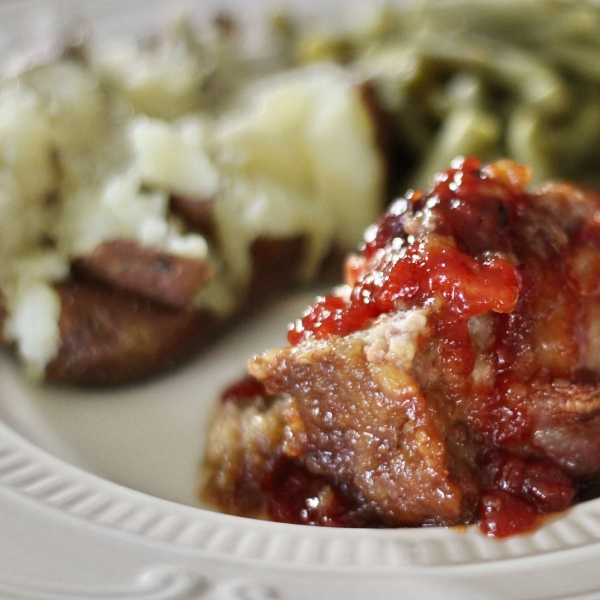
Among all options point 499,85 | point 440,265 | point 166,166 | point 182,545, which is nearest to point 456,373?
point 440,265

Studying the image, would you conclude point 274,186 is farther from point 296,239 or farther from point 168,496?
point 168,496

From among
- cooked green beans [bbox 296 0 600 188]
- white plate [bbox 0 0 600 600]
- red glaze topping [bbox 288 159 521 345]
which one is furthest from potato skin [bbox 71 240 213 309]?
cooked green beans [bbox 296 0 600 188]

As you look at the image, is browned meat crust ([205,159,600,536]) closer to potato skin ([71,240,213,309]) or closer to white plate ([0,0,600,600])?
white plate ([0,0,600,600])

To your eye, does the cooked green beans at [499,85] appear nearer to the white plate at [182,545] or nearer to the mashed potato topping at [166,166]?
the mashed potato topping at [166,166]

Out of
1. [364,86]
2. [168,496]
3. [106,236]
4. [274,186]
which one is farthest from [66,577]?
[364,86]

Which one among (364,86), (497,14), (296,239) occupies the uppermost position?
(497,14)

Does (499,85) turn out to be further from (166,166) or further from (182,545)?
(182,545)
